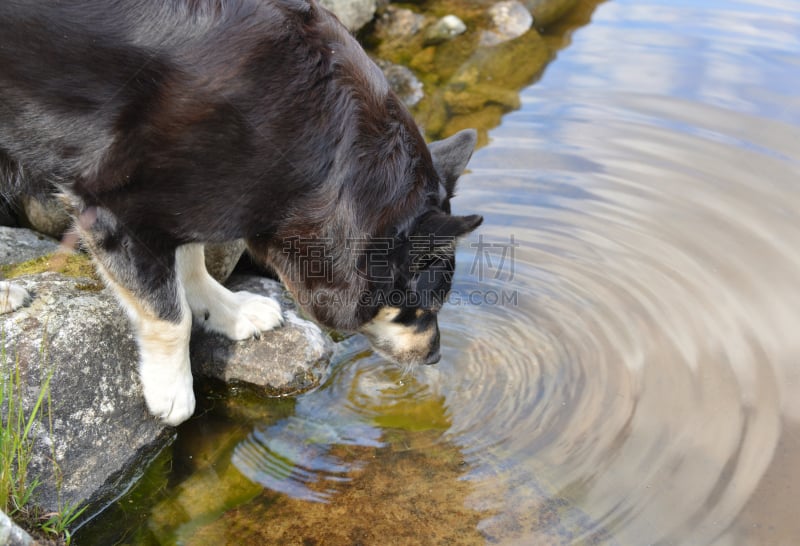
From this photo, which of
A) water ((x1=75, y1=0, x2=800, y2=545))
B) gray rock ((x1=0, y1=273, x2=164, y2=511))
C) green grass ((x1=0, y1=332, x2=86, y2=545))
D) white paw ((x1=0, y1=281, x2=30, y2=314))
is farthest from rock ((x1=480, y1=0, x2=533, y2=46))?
green grass ((x1=0, y1=332, x2=86, y2=545))

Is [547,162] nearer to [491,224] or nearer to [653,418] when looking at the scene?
[491,224]

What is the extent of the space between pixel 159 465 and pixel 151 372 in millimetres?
546

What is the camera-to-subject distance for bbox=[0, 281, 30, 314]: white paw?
401cm

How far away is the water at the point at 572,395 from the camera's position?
13.0ft

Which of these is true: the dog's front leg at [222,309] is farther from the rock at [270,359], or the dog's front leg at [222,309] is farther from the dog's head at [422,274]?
the dog's head at [422,274]

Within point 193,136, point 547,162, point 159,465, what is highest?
point 193,136

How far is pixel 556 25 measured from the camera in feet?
32.0

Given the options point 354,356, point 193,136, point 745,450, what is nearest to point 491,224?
point 354,356

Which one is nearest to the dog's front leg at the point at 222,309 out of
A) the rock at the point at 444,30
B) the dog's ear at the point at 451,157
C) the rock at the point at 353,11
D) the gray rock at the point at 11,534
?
the dog's ear at the point at 451,157

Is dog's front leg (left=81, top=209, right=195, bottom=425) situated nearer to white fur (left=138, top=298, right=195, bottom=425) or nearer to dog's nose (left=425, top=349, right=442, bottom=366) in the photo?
white fur (left=138, top=298, right=195, bottom=425)

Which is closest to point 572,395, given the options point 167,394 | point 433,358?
point 433,358

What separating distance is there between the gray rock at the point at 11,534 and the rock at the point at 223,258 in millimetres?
2490

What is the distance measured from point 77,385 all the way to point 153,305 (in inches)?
22.1

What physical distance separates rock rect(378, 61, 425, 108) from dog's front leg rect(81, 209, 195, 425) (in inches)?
180
